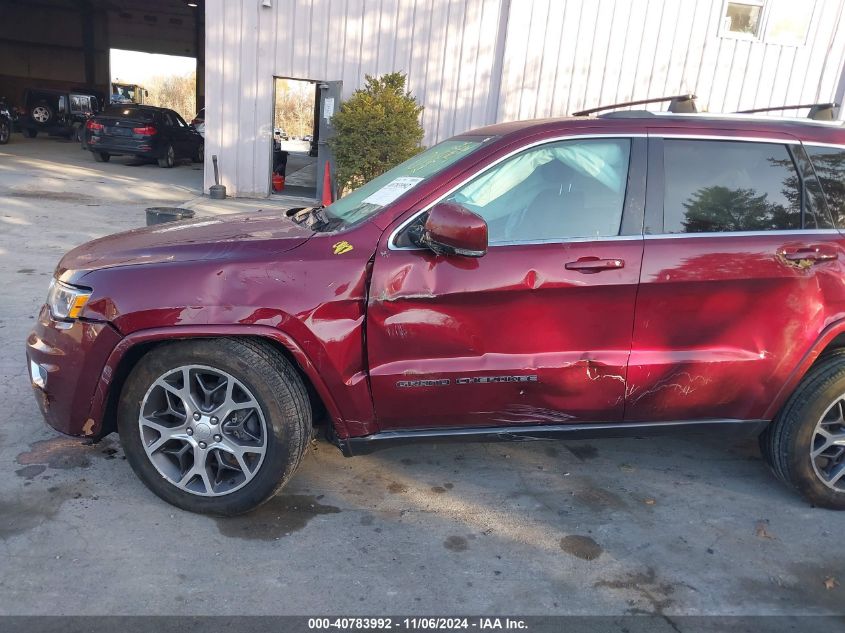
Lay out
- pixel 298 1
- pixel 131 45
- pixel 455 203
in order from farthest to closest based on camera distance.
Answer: pixel 131 45, pixel 298 1, pixel 455 203

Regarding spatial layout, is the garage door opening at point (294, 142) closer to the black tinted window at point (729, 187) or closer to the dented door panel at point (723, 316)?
the black tinted window at point (729, 187)

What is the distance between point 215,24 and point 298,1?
1626 millimetres

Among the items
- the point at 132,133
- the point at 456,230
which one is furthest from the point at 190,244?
the point at 132,133

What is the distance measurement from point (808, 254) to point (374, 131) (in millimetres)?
8901

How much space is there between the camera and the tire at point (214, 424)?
278 cm

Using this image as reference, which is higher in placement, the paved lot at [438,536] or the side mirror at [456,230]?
the side mirror at [456,230]

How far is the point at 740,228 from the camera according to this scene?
300 cm

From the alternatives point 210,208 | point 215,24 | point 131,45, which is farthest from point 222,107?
point 131,45

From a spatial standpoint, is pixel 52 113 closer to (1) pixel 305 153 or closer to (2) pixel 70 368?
(1) pixel 305 153

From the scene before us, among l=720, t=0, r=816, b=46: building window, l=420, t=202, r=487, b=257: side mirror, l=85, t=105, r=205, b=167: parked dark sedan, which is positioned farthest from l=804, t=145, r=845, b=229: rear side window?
l=85, t=105, r=205, b=167: parked dark sedan

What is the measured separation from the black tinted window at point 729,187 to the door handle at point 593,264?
320mm

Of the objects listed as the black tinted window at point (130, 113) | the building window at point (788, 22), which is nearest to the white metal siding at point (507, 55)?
the building window at point (788, 22)

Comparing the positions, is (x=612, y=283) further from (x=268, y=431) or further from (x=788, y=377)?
(x=268, y=431)

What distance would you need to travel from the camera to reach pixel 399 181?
10.4 ft
